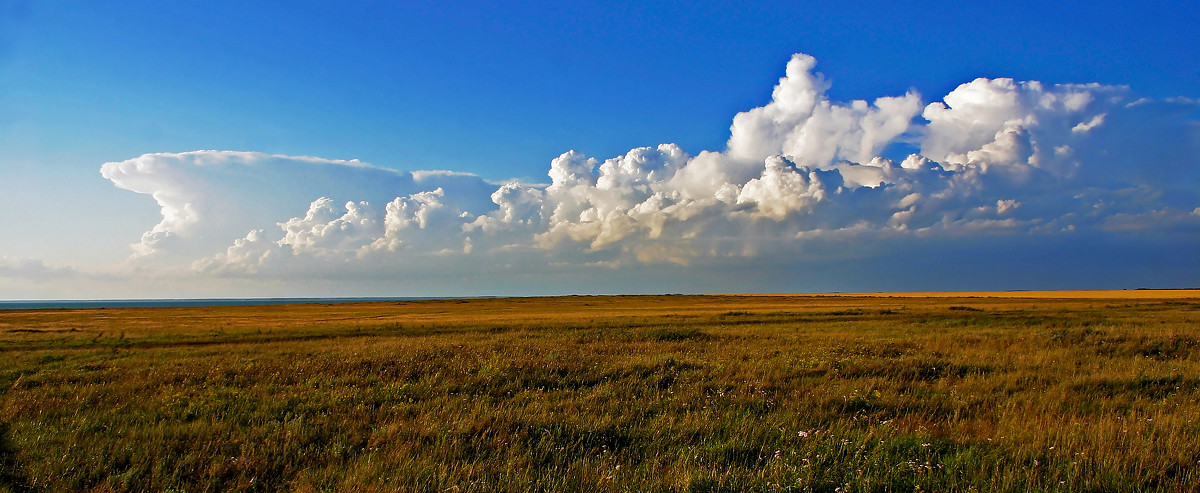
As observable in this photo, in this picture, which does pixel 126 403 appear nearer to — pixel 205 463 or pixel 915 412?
pixel 205 463

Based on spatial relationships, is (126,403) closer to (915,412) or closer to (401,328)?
(915,412)

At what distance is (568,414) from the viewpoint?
27.9ft

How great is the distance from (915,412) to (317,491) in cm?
874

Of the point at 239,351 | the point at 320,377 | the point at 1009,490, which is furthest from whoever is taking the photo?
the point at 239,351

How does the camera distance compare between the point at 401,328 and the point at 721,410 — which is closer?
the point at 721,410

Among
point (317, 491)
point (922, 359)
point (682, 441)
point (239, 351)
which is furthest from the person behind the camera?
point (239, 351)

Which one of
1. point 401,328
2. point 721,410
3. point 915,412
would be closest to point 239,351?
point 401,328

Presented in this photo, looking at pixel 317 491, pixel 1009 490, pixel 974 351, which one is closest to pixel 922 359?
pixel 974 351

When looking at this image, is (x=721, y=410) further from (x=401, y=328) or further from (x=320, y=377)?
(x=401, y=328)

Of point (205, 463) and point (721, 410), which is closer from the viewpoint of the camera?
point (205, 463)

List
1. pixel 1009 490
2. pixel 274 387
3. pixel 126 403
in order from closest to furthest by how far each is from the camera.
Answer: pixel 1009 490, pixel 126 403, pixel 274 387

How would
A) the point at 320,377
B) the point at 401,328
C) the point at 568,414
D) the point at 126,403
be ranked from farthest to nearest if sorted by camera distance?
the point at 401,328, the point at 320,377, the point at 126,403, the point at 568,414

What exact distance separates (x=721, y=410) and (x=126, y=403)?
431 inches

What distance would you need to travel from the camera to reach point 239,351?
20938 mm
